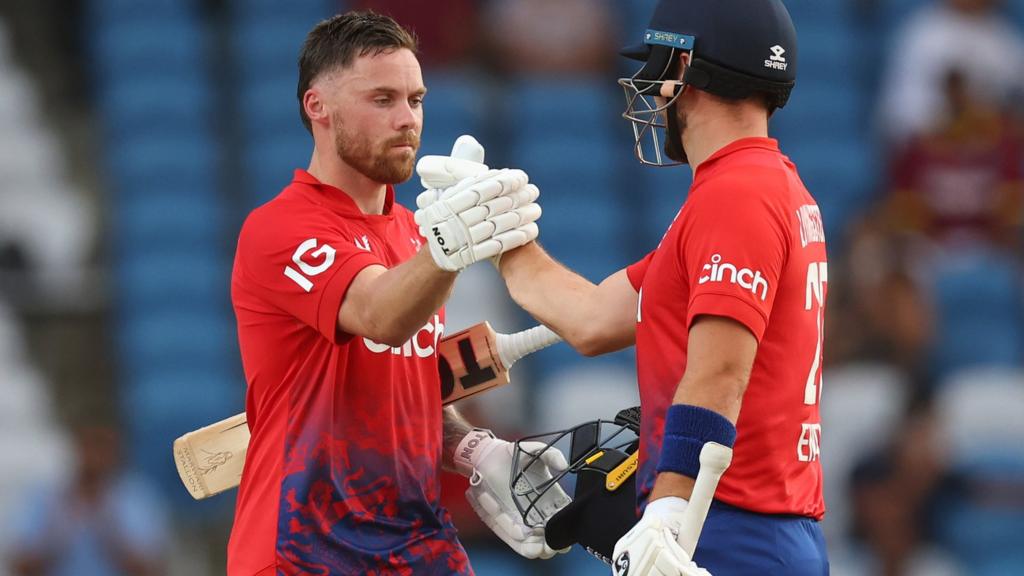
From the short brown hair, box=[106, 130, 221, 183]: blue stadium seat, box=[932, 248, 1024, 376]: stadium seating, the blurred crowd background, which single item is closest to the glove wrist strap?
the short brown hair

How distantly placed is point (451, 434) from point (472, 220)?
96 cm

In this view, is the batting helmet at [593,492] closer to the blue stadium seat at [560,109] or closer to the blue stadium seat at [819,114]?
the blue stadium seat at [560,109]

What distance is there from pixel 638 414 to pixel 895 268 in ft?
13.0

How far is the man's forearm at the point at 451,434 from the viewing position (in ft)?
14.3

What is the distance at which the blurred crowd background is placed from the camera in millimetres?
7297

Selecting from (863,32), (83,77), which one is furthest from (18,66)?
(863,32)

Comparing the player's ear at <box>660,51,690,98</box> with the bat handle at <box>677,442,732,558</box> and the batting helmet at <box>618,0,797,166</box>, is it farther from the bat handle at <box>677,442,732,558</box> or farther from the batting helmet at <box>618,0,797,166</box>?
the bat handle at <box>677,442,732,558</box>

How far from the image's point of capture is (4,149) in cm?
892

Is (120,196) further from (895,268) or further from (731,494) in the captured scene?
(731,494)

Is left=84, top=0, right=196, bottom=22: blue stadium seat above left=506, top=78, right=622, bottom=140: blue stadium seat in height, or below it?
above

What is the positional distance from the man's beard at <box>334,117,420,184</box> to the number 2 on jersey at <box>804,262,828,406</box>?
109 cm

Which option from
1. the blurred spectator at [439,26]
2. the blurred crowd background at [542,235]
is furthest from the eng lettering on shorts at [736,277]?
the blurred spectator at [439,26]

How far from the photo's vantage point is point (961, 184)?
28.1ft

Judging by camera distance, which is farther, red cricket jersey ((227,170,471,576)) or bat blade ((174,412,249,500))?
bat blade ((174,412,249,500))
